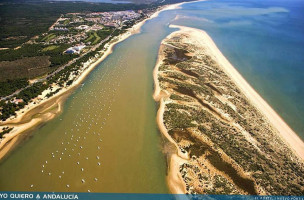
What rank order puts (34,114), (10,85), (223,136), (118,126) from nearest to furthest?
(223,136) < (118,126) < (34,114) < (10,85)

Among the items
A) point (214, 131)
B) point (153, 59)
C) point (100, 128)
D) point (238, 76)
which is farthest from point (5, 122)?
point (238, 76)

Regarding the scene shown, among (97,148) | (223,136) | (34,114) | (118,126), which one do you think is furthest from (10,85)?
(223,136)

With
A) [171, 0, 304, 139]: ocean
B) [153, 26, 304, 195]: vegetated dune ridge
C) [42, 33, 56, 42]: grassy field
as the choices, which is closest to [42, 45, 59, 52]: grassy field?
[42, 33, 56, 42]: grassy field

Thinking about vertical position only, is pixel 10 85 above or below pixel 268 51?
below

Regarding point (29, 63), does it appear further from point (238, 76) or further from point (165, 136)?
point (238, 76)

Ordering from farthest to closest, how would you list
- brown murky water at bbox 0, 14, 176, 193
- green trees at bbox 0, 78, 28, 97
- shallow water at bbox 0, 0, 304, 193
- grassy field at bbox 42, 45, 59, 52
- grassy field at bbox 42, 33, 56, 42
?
grassy field at bbox 42, 33, 56, 42 → grassy field at bbox 42, 45, 59, 52 → green trees at bbox 0, 78, 28, 97 → shallow water at bbox 0, 0, 304, 193 → brown murky water at bbox 0, 14, 176, 193

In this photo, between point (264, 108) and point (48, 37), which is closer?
point (264, 108)

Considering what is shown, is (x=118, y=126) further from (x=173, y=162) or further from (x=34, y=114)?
(x=34, y=114)

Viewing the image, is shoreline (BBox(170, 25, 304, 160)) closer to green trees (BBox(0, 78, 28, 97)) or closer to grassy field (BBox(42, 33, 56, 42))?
green trees (BBox(0, 78, 28, 97))
